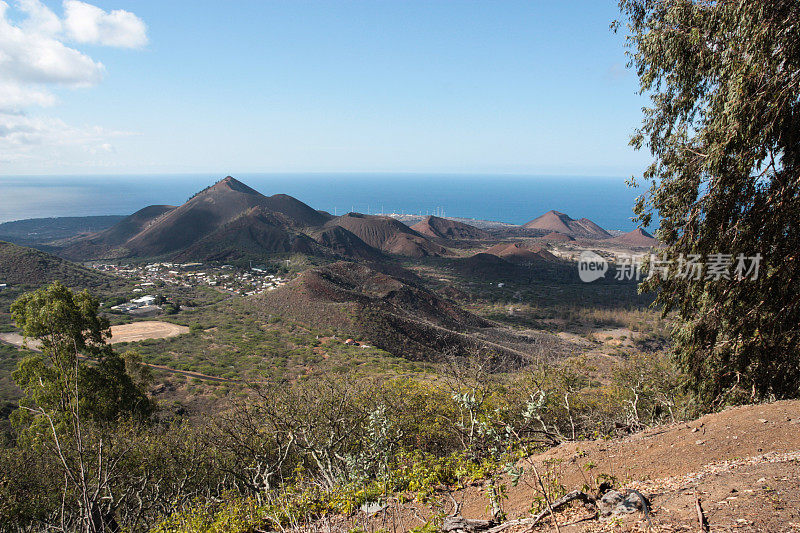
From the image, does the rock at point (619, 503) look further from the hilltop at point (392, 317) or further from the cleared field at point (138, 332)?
the cleared field at point (138, 332)

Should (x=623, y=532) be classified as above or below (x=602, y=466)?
above

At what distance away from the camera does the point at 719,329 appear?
9.41 m

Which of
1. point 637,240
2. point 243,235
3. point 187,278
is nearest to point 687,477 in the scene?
point 187,278

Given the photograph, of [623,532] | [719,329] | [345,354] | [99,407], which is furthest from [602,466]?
[345,354]

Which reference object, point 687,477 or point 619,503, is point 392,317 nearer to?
point 687,477

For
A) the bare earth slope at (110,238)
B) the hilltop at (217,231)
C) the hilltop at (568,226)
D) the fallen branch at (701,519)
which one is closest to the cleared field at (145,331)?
the hilltop at (217,231)

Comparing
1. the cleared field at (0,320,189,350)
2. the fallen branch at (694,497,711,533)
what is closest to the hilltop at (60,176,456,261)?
the cleared field at (0,320,189,350)

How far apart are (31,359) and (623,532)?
18.4 meters

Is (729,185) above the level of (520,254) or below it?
above

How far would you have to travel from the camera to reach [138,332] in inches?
1470

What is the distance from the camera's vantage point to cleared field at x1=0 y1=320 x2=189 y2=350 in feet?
112

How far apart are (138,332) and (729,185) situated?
1700 inches

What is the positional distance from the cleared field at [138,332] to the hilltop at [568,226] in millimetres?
138098

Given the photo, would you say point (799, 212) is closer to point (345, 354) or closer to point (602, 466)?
point (602, 466)
